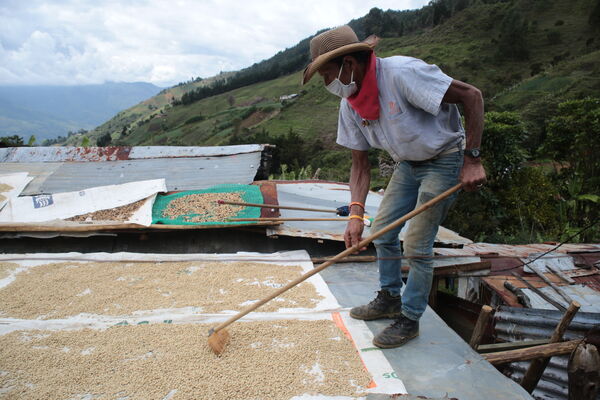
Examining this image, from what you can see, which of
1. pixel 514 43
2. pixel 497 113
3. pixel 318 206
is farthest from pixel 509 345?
pixel 514 43

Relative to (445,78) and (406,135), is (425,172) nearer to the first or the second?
(406,135)

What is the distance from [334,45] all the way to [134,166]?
157 inches

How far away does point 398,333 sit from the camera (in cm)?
197

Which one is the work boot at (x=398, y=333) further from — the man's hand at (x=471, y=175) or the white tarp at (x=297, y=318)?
the man's hand at (x=471, y=175)

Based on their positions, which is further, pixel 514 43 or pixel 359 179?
pixel 514 43

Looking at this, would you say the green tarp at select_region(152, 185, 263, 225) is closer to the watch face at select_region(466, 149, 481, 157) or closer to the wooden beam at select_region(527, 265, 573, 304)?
the watch face at select_region(466, 149, 481, 157)

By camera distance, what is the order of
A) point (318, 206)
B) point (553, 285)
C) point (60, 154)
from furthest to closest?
point (60, 154), point (318, 206), point (553, 285)

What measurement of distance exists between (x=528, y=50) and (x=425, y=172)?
36.9m

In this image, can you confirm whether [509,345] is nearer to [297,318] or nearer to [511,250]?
[297,318]

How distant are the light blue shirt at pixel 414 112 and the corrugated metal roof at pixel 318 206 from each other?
155 centimetres

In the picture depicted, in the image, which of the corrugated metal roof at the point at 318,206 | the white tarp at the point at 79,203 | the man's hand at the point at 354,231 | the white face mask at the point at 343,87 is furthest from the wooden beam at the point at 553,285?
the white tarp at the point at 79,203

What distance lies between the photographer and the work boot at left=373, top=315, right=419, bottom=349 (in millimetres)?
1937

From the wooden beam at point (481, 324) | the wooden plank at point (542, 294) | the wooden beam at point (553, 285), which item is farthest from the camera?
the wooden beam at point (553, 285)

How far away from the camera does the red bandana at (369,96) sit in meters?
1.83
